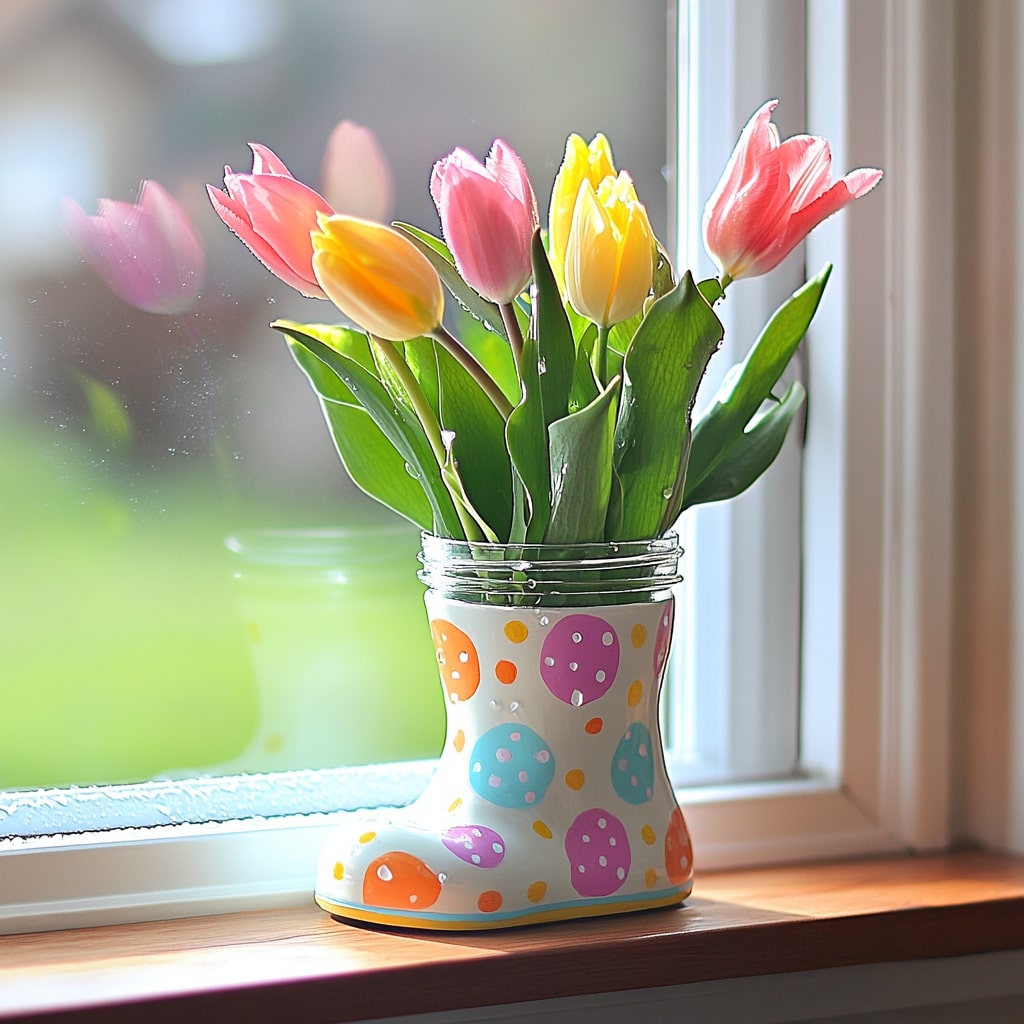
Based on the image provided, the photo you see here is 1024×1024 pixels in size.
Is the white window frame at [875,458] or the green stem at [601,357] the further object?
the white window frame at [875,458]

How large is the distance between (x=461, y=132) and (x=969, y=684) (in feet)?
1.76

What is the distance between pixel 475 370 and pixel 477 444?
0.05m

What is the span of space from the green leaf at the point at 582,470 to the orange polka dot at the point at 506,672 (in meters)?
0.07

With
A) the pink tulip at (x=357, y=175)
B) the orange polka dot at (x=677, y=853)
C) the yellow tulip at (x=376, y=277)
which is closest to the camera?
the yellow tulip at (x=376, y=277)

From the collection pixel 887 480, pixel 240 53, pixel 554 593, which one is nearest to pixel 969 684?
pixel 887 480

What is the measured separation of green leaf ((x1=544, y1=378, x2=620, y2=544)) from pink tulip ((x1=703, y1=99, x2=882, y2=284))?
0.11 metres

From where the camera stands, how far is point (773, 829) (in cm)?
89

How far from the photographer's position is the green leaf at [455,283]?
703 mm

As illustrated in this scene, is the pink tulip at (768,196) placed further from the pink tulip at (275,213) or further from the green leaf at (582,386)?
the pink tulip at (275,213)

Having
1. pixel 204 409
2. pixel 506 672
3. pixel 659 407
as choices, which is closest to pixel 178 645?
pixel 204 409

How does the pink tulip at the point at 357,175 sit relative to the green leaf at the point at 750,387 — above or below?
above

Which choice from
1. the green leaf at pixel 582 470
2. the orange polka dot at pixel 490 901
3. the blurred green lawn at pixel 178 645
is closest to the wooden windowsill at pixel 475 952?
the orange polka dot at pixel 490 901

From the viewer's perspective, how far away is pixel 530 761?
691mm

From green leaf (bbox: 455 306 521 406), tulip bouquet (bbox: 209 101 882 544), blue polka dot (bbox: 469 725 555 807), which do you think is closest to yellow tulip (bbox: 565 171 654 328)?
tulip bouquet (bbox: 209 101 882 544)
